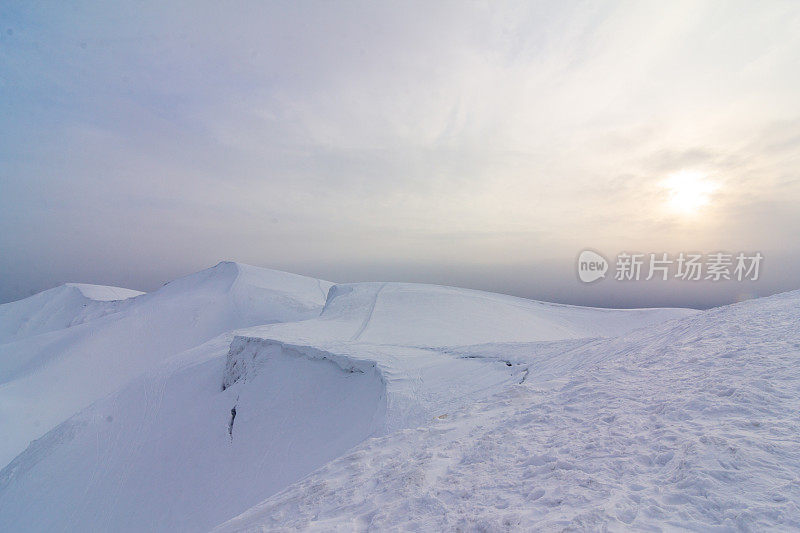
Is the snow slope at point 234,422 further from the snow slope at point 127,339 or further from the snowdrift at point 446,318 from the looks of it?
the snow slope at point 127,339

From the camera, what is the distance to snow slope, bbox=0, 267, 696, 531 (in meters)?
8.92

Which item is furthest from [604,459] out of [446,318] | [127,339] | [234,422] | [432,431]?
[127,339]

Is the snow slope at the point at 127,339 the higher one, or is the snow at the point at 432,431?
the snow at the point at 432,431

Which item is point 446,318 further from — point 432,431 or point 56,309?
point 56,309

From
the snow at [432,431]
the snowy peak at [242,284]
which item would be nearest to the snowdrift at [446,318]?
the snow at [432,431]

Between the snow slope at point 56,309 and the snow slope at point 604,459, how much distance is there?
48.6m

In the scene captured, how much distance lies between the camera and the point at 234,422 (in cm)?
1205

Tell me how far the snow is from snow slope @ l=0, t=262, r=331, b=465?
38cm

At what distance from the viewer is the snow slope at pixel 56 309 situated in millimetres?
45562

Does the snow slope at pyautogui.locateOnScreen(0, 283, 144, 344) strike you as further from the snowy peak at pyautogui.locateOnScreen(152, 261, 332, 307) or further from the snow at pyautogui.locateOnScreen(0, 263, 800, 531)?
the snow at pyautogui.locateOnScreen(0, 263, 800, 531)

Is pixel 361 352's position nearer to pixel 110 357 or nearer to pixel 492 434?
pixel 492 434

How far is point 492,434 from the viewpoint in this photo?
4.23 m

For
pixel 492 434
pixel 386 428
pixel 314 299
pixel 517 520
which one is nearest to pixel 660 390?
pixel 492 434

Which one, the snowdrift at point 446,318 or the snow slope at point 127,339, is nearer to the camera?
the snowdrift at point 446,318
